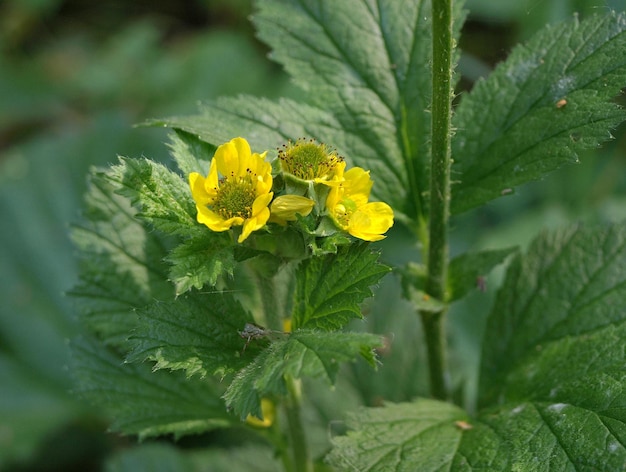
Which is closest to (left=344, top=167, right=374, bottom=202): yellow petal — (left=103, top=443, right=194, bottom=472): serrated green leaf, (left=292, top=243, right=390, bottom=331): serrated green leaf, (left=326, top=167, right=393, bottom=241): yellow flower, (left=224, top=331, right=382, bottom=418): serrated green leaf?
(left=326, top=167, right=393, bottom=241): yellow flower

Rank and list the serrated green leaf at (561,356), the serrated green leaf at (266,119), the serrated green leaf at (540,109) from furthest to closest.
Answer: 1. the serrated green leaf at (266,119)
2. the serrated green leaf at (540,109)
3. the serrated green leaf at (561,356)

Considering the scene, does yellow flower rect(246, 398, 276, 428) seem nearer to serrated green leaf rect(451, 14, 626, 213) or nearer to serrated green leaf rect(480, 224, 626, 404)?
serrated green leaf rect(480, 224, 626, 404)

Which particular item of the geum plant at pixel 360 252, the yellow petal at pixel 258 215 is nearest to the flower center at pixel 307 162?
the geum plant at pixel 360 252

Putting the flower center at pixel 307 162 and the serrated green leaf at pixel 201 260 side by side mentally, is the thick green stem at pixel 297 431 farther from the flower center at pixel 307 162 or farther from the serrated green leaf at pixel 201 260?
the flower center at pixel 307 162

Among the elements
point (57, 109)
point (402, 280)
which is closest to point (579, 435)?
point (402, 280)

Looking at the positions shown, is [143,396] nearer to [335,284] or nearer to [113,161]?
[335,284]

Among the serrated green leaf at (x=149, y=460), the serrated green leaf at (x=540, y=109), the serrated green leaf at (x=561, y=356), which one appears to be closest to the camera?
the serrated green leaf at (x=561, y=356)
